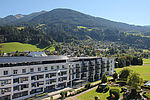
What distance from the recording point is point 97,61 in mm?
88250

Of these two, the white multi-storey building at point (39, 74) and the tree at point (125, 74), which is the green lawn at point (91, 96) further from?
the tree at point (125, 74)

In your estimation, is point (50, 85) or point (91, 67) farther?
point (91, 67)

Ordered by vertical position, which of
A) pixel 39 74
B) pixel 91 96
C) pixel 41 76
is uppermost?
pixel 39 74

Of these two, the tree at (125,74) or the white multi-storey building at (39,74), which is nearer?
the white multi-storey building at (39,74)

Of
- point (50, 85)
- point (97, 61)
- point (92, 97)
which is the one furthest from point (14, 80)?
point (97, 61)

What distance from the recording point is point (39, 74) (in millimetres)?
60312

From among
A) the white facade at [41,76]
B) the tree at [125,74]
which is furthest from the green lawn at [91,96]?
the tree at [125,74]

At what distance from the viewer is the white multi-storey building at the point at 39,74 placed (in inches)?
2030

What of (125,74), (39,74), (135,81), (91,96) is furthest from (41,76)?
(125,74)

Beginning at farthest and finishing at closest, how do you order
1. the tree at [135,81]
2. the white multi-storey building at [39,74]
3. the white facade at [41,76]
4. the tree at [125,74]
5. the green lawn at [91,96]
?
the tree at [125,74] → the tree at [135,81] → the green lawn at [91,96] → the white multi-storey building at [39,74] → the white facade at [41,76]

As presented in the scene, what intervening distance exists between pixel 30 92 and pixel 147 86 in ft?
175

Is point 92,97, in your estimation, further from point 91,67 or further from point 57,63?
point 91,67

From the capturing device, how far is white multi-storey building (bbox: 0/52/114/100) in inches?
2030

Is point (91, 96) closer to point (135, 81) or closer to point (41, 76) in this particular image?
point (135, 81)
